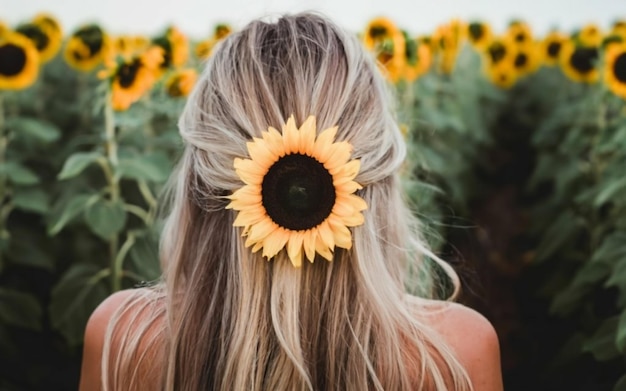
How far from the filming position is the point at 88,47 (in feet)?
11.4

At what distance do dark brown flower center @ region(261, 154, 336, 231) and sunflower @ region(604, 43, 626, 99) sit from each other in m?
2.28

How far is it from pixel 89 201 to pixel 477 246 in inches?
100

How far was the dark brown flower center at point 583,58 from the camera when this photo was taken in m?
4.06

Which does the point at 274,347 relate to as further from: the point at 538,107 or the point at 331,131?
the point at 538,107

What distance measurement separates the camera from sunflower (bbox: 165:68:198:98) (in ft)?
10.5

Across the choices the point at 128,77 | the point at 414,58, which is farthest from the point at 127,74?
the point at 414,58

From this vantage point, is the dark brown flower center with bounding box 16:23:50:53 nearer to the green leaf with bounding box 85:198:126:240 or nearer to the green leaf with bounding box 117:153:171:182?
the green leaf with bounding box 117:153:171:182

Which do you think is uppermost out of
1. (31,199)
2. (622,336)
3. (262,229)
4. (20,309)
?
(262,229)

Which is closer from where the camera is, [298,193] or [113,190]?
[298,193]

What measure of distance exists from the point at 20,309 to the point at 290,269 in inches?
71.1

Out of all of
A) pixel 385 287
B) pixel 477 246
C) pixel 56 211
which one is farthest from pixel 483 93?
pixel 385 287

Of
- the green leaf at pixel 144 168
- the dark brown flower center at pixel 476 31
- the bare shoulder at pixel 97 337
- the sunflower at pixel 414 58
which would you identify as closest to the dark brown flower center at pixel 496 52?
the dark brown flower center at pixel 476 31

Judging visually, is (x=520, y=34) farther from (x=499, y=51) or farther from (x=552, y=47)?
(x=552, y=47)

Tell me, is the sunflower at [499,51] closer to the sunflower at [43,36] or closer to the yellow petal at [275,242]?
the sunflower at [43,36]
